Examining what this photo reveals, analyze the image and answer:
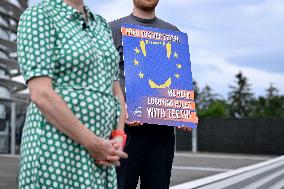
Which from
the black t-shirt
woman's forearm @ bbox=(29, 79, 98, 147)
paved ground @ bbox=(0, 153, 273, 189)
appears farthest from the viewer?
paved ground @ bbox=(0, 153, 273, 189)

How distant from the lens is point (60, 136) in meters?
1.57

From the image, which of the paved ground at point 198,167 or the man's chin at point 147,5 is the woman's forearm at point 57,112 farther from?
the paved ground at point 198,167

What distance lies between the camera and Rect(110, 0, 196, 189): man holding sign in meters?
2.50

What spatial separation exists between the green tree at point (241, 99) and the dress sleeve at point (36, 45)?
75.1 m

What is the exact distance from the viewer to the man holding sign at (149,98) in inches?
98.3

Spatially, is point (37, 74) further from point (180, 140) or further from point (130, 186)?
point (180, 140)

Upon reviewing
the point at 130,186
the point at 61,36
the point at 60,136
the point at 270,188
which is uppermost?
the point at 61,36

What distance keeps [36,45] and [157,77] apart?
104cm

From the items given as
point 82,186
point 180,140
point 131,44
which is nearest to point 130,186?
point 131,44

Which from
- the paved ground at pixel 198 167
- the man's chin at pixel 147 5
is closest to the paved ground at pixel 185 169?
the paved ground at pixel 198 167

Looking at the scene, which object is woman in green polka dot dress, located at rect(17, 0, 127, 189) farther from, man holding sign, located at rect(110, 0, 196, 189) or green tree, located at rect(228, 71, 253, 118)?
green tree, located at rect(228, 71, 253, 118)

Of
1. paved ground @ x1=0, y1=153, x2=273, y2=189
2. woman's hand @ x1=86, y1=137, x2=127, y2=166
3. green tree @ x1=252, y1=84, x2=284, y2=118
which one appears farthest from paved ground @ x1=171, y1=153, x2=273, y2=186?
green tree @ x1=252, y1=84, x2=284, y2=118

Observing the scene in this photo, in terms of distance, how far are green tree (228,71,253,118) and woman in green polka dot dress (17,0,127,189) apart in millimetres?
75032

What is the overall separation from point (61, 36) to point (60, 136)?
0.96 feet
